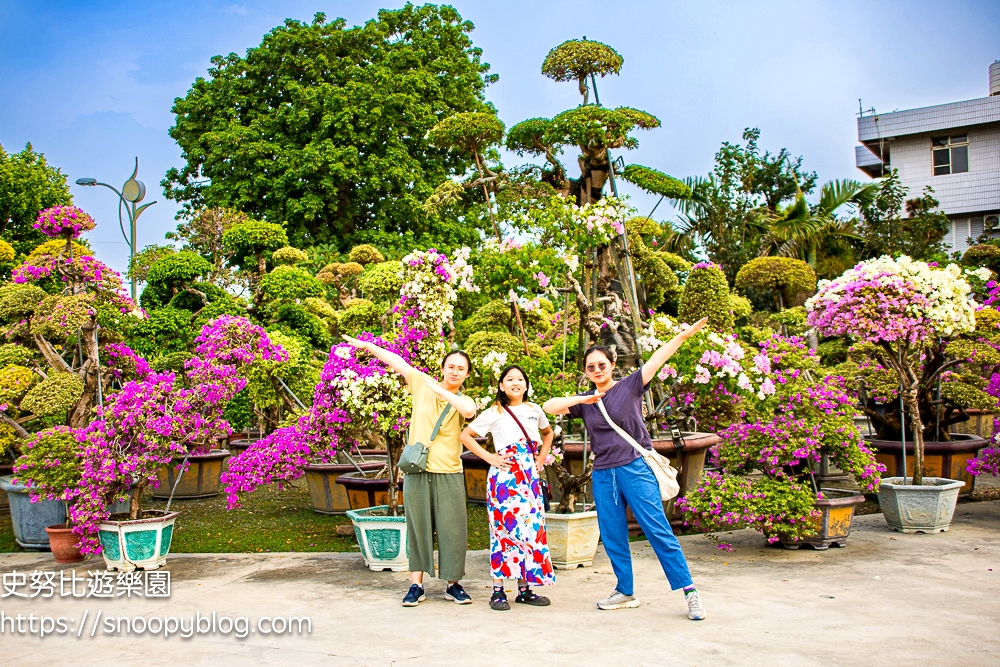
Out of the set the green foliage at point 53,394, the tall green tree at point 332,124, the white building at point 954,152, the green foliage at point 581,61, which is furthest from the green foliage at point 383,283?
the white building at point 954,152

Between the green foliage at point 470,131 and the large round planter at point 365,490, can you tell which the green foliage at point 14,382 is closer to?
the large round planter at point 365,490

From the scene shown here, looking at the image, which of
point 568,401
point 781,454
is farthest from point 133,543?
point 781,454

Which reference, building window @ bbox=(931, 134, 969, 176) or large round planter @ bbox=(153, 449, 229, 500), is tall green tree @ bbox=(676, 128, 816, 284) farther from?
large round planter @ bbox=(153, 449, 229, 500)

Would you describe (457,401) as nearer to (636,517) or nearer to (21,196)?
(636,517)

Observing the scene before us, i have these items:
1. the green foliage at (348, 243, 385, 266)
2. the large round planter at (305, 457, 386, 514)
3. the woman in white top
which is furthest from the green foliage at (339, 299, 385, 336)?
the green foliage at (348, 243, 385, 266)

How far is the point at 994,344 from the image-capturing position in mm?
7566

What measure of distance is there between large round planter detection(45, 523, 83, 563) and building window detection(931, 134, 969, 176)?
23.6 metres

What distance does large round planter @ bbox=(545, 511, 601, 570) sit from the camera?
5.43 m

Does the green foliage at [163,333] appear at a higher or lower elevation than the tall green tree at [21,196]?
lower

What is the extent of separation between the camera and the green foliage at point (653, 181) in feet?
22.1

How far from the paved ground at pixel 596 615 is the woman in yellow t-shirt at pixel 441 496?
0.20 metres

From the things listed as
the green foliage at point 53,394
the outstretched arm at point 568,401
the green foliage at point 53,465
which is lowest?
the green foliage at point 53,465

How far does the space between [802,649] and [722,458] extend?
2309 mm

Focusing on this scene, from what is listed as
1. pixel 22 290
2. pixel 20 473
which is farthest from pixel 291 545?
pixel 22 290
